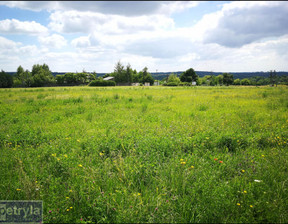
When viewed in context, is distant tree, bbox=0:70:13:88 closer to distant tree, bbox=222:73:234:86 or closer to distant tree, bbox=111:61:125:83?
distant tree, bbox=111:61:125:83

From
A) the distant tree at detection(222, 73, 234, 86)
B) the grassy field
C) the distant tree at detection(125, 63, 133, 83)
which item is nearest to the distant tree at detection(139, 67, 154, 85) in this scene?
the distant tree at detection(125, 63, 133, 83)

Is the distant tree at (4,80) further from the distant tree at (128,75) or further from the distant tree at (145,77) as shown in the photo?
the distant tree at (145,77)

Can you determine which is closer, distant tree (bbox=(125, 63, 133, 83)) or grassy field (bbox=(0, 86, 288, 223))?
grassy field (bbox=(0, 86, 288, 223))

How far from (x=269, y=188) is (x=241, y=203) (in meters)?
0.74

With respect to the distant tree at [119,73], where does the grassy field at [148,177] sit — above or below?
below

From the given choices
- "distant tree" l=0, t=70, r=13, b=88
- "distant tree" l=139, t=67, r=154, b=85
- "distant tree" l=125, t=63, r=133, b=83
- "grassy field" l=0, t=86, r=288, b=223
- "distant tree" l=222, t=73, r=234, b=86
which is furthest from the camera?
"distant tree" l=222, t=73, r=234, b=86

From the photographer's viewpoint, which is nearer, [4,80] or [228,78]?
[4,80]

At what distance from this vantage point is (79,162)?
4480mm

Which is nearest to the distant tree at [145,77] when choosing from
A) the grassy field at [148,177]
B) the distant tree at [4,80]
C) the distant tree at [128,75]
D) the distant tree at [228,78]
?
the distant tree at [128,75]

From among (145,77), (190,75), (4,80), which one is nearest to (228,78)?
(190,75)

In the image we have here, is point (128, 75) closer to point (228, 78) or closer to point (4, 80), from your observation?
point (4, 80)

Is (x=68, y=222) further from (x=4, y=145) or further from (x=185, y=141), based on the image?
(x=4, y=145)

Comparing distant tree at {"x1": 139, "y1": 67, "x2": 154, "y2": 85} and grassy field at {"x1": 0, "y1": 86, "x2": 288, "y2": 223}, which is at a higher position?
distant tree at {"x1": 139, "y1": 67, "x2": 154, "y2": 85}

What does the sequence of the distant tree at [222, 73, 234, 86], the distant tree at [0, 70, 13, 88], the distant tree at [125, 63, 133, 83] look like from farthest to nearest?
the distant tree at [222, 73, 234, 86], the distant tree at [125, 63, 133, 83], the distant tree at [0, 70, 13, 88]
